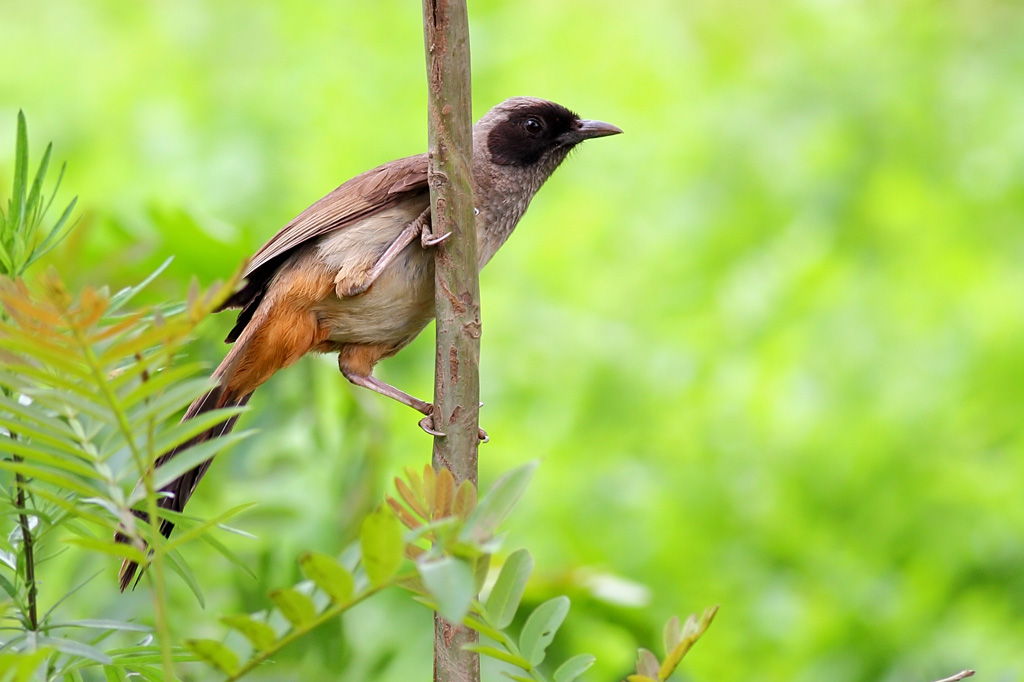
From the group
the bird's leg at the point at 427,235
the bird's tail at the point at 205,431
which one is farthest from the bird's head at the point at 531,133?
the bird's tail at the point at 205,431

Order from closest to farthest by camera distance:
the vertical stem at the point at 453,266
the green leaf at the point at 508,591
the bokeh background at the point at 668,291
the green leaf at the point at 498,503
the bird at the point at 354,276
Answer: the green leaf at the point at 498,503 < the green leaf at the point at 508,591 < the vertical stem at the point at 453,266 < the bird at the point at 354,276 < the bokeh background at the point at 668,291

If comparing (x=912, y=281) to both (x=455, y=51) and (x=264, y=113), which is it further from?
(x=455, y=51)

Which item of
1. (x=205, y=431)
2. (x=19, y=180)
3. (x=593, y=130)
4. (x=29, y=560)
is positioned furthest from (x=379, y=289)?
(x=29, y=560)

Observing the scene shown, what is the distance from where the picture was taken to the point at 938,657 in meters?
2.68

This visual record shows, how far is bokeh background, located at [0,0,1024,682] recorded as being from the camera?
8.48 ft

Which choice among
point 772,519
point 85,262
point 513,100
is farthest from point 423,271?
point 772,519

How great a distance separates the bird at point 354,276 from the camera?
1956mm

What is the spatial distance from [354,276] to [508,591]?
3.42ft

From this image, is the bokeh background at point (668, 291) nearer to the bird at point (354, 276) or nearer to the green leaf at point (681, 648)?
the bird at point (354, 276)

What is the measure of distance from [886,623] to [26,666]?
2.47m

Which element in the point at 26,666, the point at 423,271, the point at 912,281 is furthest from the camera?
the point at 912,281

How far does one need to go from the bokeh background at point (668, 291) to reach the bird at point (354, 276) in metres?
0.29

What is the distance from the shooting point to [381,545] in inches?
32.4

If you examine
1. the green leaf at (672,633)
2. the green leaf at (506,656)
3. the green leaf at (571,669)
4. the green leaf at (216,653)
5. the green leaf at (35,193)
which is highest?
the green leaf at (35,193)
